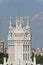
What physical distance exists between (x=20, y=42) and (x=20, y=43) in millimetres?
42

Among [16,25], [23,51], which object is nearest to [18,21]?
[16,25]

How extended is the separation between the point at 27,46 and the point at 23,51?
0.27 m

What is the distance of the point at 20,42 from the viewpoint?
1698cm

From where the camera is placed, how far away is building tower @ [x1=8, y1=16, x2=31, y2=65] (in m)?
16.9

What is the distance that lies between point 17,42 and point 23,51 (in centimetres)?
46

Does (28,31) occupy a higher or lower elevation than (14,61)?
higher

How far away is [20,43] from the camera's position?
669 inches

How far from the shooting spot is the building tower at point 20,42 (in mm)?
16938

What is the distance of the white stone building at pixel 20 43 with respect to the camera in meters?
16.9

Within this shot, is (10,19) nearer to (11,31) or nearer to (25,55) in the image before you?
(11,31)

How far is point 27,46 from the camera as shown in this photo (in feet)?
55.7

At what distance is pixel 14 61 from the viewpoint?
17.1m

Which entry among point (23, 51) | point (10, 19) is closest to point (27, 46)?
point (23, 51)

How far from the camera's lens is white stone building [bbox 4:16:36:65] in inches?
667
